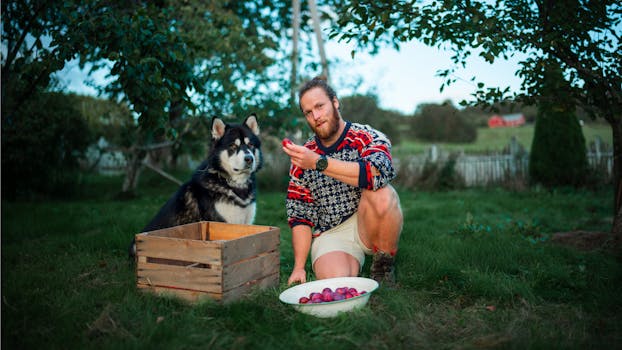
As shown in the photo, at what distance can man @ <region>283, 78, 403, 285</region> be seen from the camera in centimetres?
284

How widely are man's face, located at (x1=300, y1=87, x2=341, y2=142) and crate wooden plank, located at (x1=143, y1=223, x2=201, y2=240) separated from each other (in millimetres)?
1258

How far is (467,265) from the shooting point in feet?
11.3

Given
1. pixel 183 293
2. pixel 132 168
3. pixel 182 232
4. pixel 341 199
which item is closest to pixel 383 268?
pixel 341 199

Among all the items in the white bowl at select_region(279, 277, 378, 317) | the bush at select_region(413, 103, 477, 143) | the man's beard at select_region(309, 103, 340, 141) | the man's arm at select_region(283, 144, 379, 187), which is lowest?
the white bowl at select_region(279, 277, 378, 317)

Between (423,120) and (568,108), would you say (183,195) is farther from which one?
(423,120)

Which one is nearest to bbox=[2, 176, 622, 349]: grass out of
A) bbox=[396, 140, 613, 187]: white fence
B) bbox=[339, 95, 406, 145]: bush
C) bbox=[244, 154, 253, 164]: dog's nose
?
bbox=[244, 154, 253, 164]: dog's nose

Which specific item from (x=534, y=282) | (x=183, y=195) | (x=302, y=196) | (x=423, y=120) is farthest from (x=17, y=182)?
(x=423, y=120)


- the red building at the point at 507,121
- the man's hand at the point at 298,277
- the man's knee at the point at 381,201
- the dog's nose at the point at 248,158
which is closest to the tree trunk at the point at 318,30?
the dog's nose at the point at 248,158

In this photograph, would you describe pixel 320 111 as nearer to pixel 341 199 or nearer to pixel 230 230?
pixel 341 199

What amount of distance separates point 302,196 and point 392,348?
1460mm

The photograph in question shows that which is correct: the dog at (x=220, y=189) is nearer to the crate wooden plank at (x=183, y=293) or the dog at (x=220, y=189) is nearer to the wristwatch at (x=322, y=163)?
the crate wooden plank at (x=183, y=293)

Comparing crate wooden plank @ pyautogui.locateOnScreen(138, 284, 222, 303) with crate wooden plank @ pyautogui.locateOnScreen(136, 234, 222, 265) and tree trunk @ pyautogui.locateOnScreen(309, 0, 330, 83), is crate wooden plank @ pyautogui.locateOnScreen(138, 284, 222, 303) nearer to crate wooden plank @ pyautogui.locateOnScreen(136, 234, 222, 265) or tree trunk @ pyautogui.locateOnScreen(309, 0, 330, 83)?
crate wooden plank @ pyautogui.locateOnScreen(136, 234, 222, 265)

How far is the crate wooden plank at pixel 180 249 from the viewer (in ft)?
8.43

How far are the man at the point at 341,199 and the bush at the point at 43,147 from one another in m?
7.12
